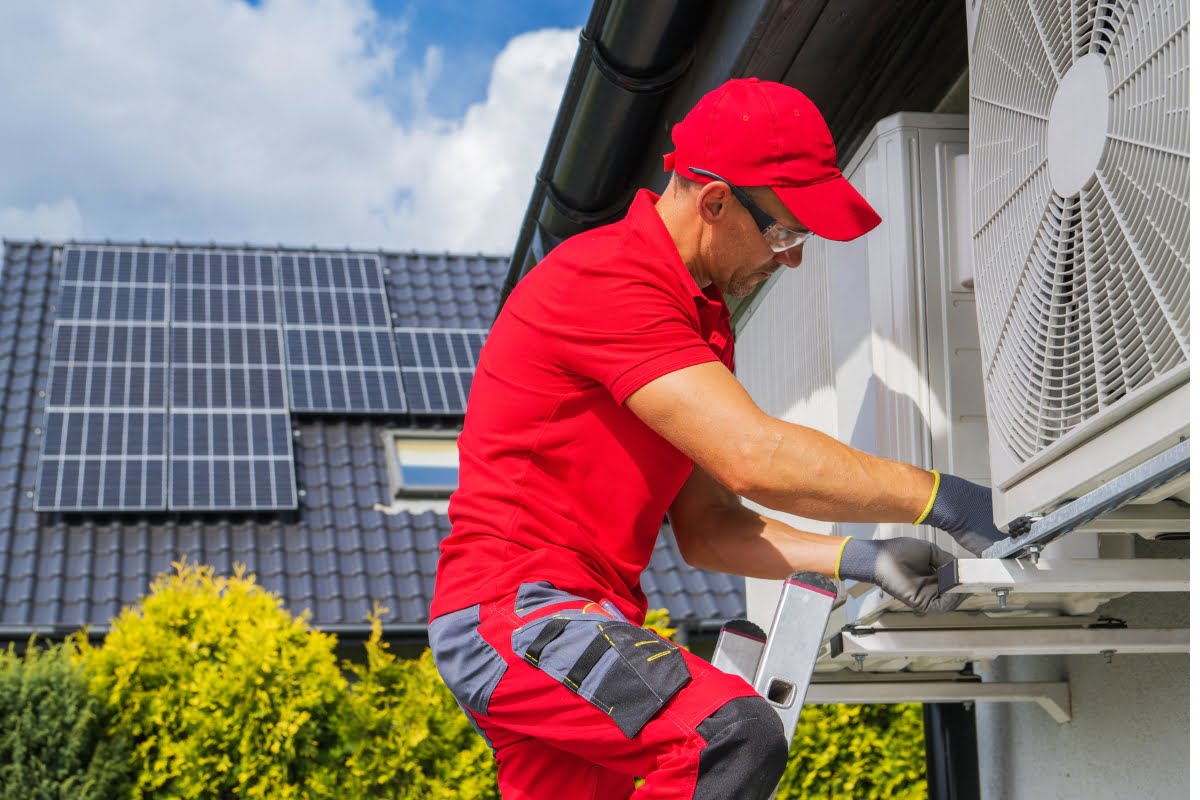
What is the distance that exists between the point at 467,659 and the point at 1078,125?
3.70ft

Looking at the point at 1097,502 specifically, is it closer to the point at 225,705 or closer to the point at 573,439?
the point at 573,439

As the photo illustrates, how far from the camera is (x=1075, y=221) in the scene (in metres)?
1.71

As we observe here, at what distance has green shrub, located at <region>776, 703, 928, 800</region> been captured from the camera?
5.94m

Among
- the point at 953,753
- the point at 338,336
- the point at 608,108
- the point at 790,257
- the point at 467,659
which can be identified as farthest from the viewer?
the point at 338,336

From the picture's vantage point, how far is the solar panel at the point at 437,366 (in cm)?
959

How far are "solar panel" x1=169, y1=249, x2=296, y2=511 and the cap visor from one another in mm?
7080

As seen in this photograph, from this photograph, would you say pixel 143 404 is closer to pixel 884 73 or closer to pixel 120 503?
pixel 120 503

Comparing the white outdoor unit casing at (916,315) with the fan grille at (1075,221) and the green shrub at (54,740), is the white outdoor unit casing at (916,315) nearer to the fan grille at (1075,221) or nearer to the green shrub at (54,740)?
the fan grille at (1075,221)

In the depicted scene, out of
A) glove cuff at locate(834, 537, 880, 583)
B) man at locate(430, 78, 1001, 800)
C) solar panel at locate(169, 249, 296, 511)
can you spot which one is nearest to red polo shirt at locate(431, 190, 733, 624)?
man at locate(430, 78, 1001, 800)

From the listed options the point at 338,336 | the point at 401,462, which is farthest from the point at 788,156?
the point at 338,336

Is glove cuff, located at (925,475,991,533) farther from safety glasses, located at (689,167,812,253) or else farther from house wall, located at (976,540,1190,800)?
safety glasses, located at (689,167,812,253)

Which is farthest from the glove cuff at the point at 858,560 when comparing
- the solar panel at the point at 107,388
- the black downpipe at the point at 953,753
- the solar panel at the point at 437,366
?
the solar panel at the point at 437,366

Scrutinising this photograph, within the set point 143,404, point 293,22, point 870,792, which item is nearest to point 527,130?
point 293,22

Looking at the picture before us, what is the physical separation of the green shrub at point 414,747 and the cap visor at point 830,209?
4.07 m
